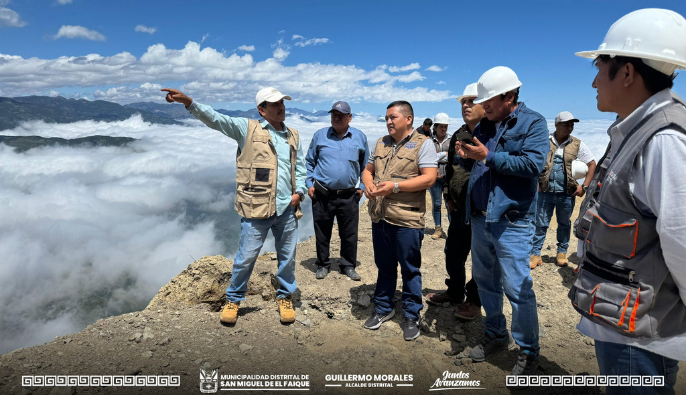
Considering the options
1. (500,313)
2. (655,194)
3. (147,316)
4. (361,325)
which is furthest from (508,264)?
(147,316)

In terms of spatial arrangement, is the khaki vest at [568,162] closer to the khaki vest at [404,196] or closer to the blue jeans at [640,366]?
the khaki vest at [404,196]

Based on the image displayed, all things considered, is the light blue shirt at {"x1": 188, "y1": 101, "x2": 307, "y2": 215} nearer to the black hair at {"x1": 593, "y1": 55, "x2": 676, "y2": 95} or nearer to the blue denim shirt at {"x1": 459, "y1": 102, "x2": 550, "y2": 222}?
the blue denim shirt at {"x1": 459, "y1": 102, "x2": 550, "y2": 222}

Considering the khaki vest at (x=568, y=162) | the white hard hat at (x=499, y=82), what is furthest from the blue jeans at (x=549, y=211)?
the white hard hat at (x=499, y=82)

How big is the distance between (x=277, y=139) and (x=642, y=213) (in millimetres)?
3478

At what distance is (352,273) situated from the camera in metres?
5.90

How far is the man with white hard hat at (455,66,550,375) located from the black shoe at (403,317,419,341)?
1.09m

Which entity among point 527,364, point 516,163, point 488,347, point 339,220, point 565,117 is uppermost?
point 565,117

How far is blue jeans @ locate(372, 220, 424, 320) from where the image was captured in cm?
380

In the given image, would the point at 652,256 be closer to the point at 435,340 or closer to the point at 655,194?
the point at 655,194

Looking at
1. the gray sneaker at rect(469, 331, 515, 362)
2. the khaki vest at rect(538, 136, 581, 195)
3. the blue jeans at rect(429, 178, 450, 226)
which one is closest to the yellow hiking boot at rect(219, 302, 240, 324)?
the gray sneaker at rect(469, 331, 515, 362)

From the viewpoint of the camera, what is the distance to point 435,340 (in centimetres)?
401

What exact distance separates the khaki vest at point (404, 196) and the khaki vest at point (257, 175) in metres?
1.23

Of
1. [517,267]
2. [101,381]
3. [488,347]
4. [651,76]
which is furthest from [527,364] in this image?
[101,381]

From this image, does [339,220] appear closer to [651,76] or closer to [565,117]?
[565,117]
